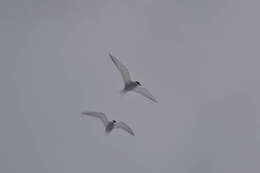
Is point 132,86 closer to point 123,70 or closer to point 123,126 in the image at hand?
point 123,70

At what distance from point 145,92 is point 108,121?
1482 centimetres

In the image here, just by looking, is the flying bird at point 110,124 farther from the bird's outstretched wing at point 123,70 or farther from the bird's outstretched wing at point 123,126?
the bird's outstretched wing at point 123,70

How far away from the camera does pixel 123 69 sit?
8875cm

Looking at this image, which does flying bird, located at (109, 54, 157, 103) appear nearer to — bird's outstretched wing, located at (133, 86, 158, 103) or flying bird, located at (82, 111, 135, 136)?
bird's outstretched wing, located at (133, 86, 158, 103)

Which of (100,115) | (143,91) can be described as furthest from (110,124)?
(143,91)

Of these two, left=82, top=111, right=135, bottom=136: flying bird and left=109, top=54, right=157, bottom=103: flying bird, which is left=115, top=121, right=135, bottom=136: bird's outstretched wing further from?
left=109, top=54, right=157, bottom=103: flying bird

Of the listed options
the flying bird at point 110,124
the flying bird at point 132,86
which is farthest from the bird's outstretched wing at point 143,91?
the flying bird at point 110,124

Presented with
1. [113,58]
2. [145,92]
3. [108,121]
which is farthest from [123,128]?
[113,58]

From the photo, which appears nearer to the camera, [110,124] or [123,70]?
[123,70]

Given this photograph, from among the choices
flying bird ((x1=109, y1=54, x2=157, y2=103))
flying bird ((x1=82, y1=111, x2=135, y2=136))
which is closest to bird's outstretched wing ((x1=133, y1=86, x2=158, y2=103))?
flying bird ((x1=109, y1=54, x2=157, y2=103))

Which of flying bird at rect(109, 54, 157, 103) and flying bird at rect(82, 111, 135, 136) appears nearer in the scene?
flying bird at rect(109, 54, 157, 103)

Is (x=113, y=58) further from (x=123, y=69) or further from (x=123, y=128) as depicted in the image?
(x=123, y=128)

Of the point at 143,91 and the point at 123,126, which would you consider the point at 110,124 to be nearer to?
the point at 123,126

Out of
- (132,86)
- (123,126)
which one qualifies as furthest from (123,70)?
(123,126)
